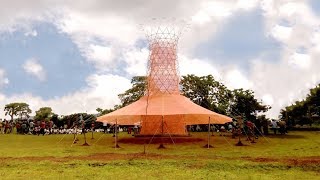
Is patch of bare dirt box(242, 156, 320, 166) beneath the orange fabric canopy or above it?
beneath

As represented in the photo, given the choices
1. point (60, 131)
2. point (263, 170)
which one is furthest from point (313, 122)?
point (263, 170)

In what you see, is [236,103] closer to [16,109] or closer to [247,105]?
[247,105]

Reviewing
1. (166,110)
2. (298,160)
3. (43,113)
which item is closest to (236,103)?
(166,110)

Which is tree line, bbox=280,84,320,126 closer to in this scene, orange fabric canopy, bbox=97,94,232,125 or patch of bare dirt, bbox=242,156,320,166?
orange fabric canopy, bbox=97,94,232,125

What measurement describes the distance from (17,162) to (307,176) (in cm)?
1073

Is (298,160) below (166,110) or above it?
below

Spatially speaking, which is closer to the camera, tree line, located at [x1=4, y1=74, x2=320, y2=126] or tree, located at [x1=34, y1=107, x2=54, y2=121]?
tree line, located at [x1=4, y1=74, x2=320, y2=126]

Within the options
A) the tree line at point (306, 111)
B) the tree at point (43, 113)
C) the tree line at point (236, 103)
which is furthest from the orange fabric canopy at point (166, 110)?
the tree at point (43, 113)

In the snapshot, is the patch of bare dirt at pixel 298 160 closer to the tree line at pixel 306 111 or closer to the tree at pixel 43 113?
the tree line at pixel 306 111

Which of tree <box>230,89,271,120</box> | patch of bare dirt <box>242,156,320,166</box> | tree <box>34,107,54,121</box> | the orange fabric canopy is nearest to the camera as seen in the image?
patch of bare dirt <box>242,156,320,166</box>

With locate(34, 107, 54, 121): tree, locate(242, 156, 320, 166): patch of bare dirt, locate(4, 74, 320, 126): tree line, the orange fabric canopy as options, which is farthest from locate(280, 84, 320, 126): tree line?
locate(34, 107, 54, 121): tree

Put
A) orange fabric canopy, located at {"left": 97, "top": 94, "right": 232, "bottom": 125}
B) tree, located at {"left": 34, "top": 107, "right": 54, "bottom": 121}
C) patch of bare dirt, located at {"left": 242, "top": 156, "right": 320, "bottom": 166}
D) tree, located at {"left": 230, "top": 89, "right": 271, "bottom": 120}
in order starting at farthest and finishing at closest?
tree, located at {"left": 34, "top": 107, "right": 54, "bottom": 121} < tree, located at {"left": 230, "top": 89, "right": 271, "bottom": 120} < orange fabric canopy, located at {"left": 97, "top": 94, "right": 232, "bottom": 125} < patch of bare dirt, located at {"left": 242, "top": 156, "right": 320, "bottom": 166}

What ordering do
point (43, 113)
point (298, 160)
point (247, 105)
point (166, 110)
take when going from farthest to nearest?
point (43, 113) < point (247, 105) < point (166, 110) < point (298, 160)

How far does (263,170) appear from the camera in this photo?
14.7 m
